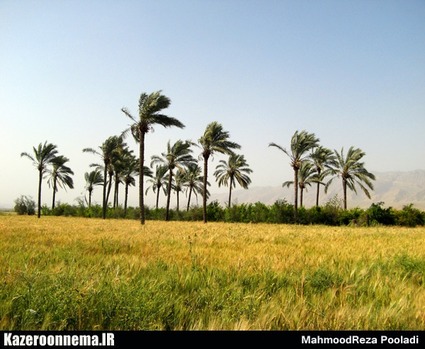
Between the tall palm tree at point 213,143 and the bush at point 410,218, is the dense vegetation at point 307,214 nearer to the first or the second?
the bush at point 410,218

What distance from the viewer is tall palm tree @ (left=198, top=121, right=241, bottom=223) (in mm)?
37188

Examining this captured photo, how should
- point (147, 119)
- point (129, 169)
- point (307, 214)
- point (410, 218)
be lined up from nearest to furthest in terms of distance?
point (147, 119), point (410, 218), point (307, 214), point (129, 169)

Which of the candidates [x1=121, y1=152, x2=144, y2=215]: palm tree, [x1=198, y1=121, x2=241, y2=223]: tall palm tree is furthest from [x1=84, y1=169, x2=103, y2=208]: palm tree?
[x1=198, y1=121, x2=241, y2=223]: tall palm tree

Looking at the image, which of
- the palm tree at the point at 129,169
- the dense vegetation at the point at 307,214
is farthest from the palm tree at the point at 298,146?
the palm tree at the point at 129,169

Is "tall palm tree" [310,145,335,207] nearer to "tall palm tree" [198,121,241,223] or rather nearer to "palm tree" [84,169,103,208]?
"tall palm tree" [198,121,241,223]

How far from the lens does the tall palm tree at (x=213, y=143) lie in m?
37.2

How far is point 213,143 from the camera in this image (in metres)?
37.5

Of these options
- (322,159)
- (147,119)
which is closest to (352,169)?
(322,159)

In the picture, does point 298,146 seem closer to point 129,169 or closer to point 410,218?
point 410,218
